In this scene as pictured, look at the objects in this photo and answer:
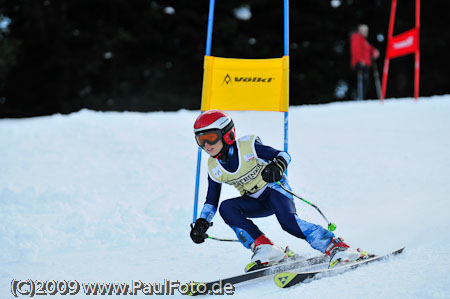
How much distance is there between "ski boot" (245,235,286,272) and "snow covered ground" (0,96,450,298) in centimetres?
18

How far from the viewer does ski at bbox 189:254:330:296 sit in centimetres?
345

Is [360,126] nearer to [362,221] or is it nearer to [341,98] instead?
[362,221]

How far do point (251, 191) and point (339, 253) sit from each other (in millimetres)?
759

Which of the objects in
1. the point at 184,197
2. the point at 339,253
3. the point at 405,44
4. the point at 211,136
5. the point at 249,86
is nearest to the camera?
the point at 339,253

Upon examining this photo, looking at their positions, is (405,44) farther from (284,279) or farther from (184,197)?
(284,279)

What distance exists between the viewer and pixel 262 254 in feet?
12.1

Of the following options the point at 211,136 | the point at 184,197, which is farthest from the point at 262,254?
the point at 184,197

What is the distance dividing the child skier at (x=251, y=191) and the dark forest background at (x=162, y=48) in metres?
12.8

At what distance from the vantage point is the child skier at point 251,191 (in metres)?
3.57

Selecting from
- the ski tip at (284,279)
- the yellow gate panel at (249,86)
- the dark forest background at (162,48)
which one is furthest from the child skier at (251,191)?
the dark forest background at (162,48)

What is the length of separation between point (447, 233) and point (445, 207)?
0.93m

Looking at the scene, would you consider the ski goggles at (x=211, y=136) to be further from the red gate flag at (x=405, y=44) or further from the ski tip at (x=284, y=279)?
the red gate flag at (x=405, y=44)

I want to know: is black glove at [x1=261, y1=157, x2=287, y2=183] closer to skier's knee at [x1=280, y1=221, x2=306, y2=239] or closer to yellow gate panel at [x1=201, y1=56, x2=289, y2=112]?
skier's knee at [x1=280, y1=221, x2=306, y2=239]

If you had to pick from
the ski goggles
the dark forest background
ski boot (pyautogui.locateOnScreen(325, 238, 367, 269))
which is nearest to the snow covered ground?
ski boot (pyautogui.locateOnScreen(325, 238, 367, 269))
